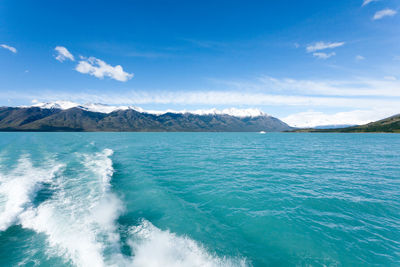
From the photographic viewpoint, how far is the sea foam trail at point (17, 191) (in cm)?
1283

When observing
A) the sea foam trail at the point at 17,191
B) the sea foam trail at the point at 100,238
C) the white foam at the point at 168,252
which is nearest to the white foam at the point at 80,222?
the sea foam trail at the point at 100,238

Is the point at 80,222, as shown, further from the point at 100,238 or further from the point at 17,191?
the point at 17,191

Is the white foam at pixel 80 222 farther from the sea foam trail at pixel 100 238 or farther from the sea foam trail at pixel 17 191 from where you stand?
the sea foam trail at pixel 17 191

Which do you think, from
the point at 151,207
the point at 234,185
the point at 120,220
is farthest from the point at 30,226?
the point at 234,185

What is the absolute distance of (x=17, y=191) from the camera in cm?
1695

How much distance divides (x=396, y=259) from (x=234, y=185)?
13.1 metres

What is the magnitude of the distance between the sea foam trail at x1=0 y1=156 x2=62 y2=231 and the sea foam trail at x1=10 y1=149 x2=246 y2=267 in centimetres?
61

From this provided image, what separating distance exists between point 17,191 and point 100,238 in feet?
44.1

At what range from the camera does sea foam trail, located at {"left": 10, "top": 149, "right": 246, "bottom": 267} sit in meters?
9.13

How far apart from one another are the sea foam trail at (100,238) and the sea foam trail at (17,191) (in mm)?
608

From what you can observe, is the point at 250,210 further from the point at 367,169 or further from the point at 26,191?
the point at 367,169

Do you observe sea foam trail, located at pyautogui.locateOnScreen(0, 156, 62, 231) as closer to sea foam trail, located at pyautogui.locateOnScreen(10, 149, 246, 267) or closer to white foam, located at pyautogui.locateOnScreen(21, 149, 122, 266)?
sea foam trail, located at pyautogui.locateOnScreen(10, 149, 246, 267)

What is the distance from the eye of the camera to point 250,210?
1491 centimetres

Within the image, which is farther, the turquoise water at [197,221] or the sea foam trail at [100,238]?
the turquoise water at [197,221]
